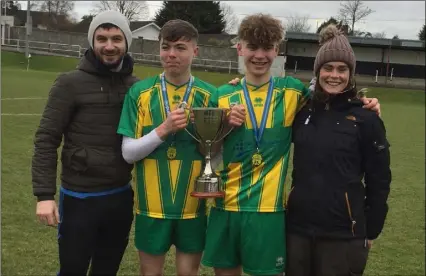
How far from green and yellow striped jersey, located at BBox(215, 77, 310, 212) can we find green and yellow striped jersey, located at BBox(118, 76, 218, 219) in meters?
0.19

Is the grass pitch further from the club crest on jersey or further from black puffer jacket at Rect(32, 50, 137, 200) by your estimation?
the club crest on jersey

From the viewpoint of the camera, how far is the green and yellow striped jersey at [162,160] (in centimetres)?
301

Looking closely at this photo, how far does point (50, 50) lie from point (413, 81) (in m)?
28.5

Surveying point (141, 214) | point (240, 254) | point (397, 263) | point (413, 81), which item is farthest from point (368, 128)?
point (413, 81)

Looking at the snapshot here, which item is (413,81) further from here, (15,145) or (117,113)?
(117,113)

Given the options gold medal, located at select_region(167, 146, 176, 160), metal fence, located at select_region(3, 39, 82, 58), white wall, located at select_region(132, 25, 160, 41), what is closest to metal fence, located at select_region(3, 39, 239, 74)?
metal fence, located at select_region(3, 39, 82, 58)

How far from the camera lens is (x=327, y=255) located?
284 cm

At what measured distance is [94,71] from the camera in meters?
3.05

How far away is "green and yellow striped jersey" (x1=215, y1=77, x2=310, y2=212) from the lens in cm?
289

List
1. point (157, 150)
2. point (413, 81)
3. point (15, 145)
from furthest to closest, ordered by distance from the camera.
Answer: point (413, 81), point (15, 145), point (157, 150)

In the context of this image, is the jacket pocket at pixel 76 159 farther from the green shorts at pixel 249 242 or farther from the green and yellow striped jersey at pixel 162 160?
the green shorts at pixel 249 242

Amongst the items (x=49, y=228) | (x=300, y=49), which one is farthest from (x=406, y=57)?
(x=49, y=228)

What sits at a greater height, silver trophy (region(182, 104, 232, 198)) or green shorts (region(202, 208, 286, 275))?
silver trophy (region(182, 104, 232, 198))

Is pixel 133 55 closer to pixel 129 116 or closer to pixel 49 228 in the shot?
pixel 49 228
